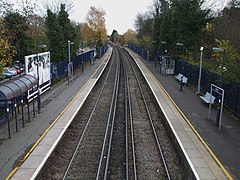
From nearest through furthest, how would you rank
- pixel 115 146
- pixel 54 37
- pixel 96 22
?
pixel 115 146 → pixel 54 37 → pixel 96 22

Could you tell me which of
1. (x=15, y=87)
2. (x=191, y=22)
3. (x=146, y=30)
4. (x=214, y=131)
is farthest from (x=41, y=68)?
(x=146, y=30)

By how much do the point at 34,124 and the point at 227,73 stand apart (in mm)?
12982

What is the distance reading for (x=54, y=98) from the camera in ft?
77.3

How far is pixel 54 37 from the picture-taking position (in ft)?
114

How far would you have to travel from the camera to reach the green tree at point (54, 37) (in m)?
34.6

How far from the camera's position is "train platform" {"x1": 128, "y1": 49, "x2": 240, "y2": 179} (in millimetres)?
12051

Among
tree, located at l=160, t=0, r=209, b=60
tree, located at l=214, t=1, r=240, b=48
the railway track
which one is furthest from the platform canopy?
tree, located at l=214, t=1, r=240, b=48

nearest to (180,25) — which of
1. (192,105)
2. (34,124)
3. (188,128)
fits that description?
(192,105)

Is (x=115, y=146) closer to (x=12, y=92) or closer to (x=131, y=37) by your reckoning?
(x=12, y=92)

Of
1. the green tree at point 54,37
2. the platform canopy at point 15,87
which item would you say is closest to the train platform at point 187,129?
the platform canopy at point 15,87

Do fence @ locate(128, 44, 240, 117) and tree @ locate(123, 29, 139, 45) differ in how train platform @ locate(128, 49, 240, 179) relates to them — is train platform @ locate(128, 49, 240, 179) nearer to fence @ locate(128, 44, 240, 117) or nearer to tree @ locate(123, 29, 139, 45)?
fence @ locate(128, 44, 240, 117)

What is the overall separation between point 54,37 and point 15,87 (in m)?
19.3

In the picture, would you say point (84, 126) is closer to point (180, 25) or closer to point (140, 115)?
point (140, 115)

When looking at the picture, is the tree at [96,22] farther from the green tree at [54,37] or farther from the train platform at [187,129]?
the train platform at [187,129]
